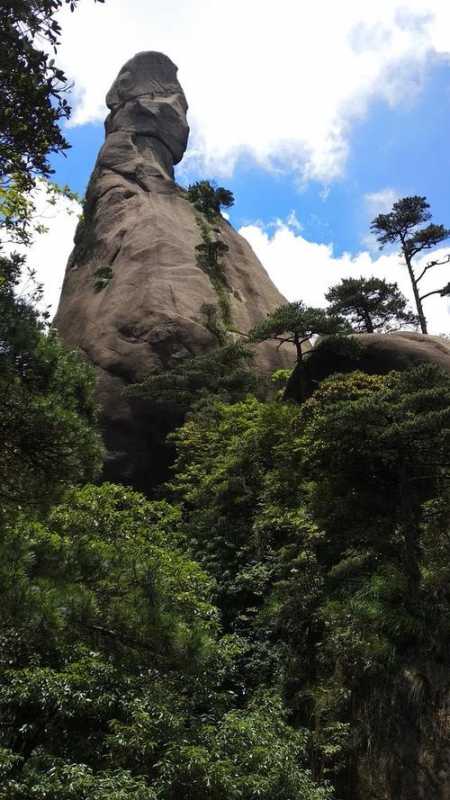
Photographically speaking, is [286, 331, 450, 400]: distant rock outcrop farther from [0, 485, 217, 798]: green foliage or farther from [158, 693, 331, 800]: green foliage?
[158, 693, 331, 800]: green foliage

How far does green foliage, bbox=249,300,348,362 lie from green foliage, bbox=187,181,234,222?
16.3 meters

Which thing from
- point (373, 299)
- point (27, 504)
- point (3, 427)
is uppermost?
point (373, 299)

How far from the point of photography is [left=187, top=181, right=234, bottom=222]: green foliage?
32.5 metres

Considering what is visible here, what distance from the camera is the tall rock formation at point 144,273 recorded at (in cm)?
2233

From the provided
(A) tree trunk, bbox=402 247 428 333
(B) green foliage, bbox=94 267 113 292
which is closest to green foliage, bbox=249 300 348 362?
(A) tree trunk, bbox=402 247 428 333

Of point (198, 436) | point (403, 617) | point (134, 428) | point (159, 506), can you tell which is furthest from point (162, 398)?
point (403, 617)

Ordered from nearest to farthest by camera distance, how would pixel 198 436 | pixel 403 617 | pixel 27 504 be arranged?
pixel 27 504
pixel 403 617
pixel 198 436

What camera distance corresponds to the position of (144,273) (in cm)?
2581

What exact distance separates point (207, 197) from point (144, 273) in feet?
29.2

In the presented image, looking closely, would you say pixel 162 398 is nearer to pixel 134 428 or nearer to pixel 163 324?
pixel 134 428

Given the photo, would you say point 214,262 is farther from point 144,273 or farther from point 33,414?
point 33,414

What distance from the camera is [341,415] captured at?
911 centimetres

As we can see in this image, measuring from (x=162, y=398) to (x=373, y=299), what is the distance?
8234mm

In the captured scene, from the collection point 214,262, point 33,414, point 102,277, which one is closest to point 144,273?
point 102,277
